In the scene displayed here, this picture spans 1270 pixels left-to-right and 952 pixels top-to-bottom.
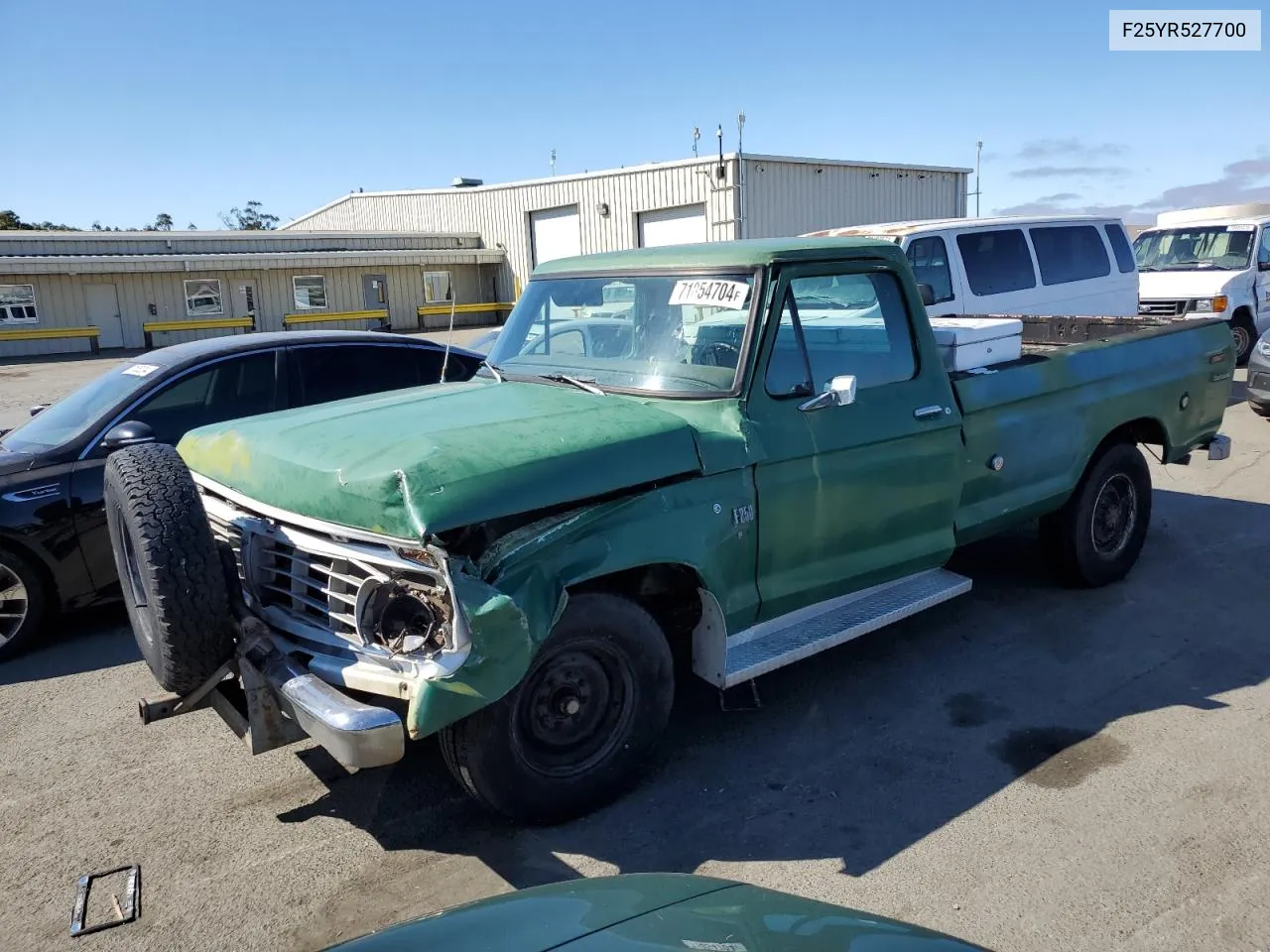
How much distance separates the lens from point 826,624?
14.1 feet

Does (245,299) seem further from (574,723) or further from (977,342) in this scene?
(574,723)

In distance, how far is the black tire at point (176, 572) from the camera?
130 inches

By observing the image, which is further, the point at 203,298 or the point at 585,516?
the point at 203,298

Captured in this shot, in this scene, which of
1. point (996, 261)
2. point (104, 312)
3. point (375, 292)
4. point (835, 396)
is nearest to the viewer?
point (835, 396)

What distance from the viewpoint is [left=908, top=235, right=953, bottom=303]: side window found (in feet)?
30.6

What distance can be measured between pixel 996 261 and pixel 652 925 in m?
9.21

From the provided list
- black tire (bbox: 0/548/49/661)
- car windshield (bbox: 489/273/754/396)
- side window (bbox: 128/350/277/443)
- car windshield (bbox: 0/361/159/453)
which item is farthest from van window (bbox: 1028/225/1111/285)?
black tire (bbox: 0/548/49/661)

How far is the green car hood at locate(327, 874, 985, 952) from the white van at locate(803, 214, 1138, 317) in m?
7.45

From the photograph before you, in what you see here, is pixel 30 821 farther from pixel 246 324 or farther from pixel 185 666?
pixel 246 324

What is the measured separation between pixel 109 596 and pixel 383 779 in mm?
2575

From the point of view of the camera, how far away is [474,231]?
117 ft

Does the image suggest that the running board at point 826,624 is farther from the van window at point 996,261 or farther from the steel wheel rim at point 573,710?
the van window at point 996,261

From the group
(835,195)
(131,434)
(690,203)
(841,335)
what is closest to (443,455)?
(841,335)

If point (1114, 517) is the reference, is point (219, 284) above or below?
above
